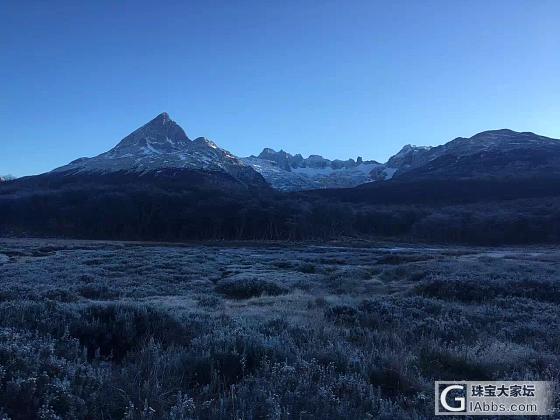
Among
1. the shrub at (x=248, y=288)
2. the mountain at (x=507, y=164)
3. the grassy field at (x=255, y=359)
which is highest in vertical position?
the mountain at (x=507, y=164)

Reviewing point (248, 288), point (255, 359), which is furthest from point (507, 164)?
point (255, 359)

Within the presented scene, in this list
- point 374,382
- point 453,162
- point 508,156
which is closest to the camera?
point 374,382

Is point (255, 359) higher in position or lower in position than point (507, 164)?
lower

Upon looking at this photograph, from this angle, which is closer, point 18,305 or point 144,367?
point 144,367

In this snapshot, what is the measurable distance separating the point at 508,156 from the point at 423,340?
19645 cm

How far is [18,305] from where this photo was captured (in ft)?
26.3

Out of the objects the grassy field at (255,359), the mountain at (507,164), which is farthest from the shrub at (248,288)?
the mountain at (507,164)

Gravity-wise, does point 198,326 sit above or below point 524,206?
below

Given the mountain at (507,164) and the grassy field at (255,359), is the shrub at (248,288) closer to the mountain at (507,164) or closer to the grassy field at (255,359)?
the grassy field at (255,359)

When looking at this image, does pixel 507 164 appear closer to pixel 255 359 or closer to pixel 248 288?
pixel 248 288

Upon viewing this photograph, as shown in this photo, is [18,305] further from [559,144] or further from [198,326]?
[559,144]

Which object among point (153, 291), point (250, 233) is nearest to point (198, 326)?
point (153, 291)

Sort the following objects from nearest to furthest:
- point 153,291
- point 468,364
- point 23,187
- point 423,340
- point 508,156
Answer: point 468,364 < point 423,340 < point 153,291 < point 23,187 < point 508,156

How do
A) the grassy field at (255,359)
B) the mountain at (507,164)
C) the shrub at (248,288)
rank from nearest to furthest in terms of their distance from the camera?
the grassy field at (255,359)
the shrub at (248,288)
the mountain at (507,164)
